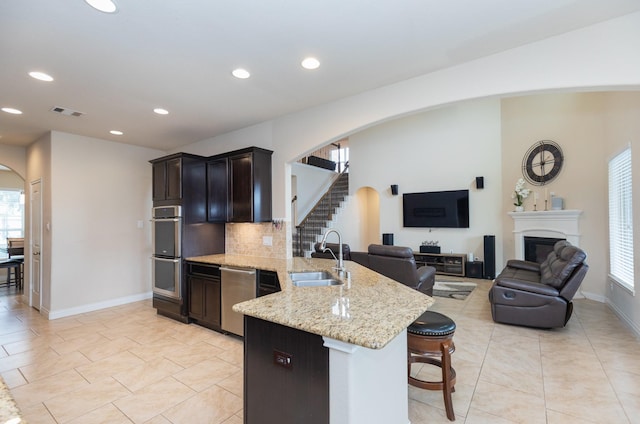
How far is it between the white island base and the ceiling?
6.68 feet

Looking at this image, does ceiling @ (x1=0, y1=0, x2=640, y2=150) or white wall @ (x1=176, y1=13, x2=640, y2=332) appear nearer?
ceiling @ (x1=0, y1=0, x2=640, y2=150)

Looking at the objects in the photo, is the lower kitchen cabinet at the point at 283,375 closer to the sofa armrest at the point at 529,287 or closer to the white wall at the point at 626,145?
the sofa armrest at the point at 529,287

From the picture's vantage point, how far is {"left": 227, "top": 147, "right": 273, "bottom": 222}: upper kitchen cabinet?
3.98m

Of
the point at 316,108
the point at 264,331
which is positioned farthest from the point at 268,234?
the point at 264,331

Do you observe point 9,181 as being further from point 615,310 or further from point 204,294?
point 615,310

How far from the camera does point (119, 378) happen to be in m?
2.74

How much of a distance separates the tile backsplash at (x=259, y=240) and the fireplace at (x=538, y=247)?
494cm

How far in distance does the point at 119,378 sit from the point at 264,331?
6.64 feet

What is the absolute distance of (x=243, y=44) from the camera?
2.36 metres

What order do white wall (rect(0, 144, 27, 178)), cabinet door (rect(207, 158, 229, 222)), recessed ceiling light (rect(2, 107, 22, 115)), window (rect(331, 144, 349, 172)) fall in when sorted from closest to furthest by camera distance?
recessed ceiling light (rect(2, 107, 22, 115))
cabinet door (rect(207, 158, 229, 222))
white wall (rect(0, 144, 27, 178))
window (rect(331, 144, 349, 172))

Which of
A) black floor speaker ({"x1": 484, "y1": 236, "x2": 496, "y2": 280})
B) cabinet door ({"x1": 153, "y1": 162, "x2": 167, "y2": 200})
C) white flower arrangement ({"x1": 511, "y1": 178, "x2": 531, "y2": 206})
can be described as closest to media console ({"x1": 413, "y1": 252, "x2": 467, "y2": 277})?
black floor speaker ({"x1": 484, "y1": 236, "x2": 496, "y2": 280})

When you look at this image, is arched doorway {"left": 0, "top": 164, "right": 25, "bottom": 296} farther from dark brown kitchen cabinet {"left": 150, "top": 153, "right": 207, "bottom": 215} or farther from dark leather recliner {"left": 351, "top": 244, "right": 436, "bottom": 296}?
dark leather recliner {"left": 351, "top": 244, "right": 436, "bottom": 296}

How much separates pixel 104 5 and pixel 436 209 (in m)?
6.91

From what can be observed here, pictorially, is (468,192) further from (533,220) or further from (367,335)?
(367,335)
